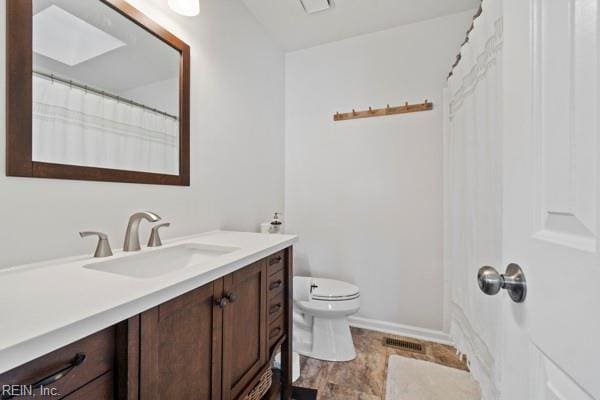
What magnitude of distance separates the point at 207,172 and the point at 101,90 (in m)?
0.60

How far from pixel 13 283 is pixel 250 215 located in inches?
50.9

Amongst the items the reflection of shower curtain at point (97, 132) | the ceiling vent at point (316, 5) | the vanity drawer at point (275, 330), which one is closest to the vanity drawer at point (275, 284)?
the vanity drawer at point (275, 330)

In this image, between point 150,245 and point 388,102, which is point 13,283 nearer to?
point 150,245

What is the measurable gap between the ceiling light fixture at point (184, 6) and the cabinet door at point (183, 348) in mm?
1236

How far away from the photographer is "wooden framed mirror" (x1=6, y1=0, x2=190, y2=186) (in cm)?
77

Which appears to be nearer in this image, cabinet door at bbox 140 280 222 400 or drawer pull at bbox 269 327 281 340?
cabinet door at bbox 140 280 222 400

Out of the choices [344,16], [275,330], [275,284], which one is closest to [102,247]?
[275,284]

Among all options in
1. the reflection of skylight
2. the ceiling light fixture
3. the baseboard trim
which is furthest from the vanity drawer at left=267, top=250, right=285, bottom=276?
the baseboard trim

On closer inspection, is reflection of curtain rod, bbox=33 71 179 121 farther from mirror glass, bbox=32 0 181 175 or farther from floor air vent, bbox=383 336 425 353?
floor air vent, bbox=383 336 425 353

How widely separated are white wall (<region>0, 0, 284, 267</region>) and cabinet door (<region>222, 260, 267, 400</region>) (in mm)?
528

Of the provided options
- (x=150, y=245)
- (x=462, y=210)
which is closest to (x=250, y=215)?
(x=150, y=245)

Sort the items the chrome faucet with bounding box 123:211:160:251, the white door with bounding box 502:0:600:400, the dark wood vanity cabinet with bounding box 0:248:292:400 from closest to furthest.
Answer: the white door with bounding box 502:0:600:400, the dark wood vanity cabinet with bounding box 0:248:292:400, the chrome faucet with bounding box 123:211:160:251

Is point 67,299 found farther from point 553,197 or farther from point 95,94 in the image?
point 553,197

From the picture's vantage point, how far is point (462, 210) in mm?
1506
